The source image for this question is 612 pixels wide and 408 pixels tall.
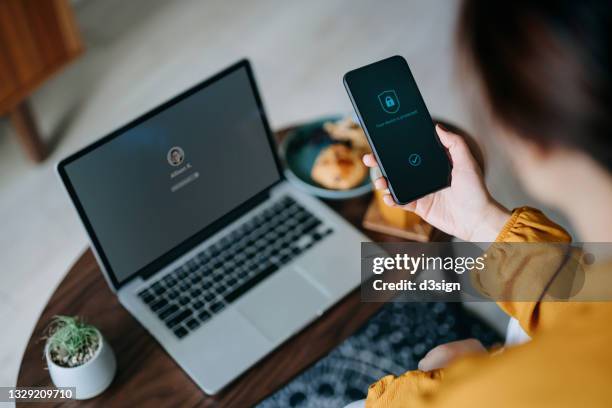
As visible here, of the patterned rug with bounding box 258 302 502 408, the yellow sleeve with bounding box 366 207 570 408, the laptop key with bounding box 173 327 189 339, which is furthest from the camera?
the patterned rug with bounding box 258 302 502 408

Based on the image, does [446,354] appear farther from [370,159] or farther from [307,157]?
[307,157]

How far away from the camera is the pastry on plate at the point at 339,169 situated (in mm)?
1288

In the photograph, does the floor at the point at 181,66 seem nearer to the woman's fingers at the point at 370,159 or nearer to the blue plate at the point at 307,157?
the blue plate at the point at 307,157

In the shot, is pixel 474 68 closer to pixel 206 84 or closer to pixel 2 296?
pixel 206 84

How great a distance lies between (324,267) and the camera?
1188mm

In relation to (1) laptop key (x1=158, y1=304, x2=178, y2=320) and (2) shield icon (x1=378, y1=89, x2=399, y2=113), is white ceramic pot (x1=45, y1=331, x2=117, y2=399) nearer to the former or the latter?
(1) laptop key (x1=158, y1=304, x2=178, y2=320)

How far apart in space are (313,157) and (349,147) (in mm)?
75

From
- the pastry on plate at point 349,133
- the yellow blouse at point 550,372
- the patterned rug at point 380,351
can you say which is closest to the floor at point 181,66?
the patterned rug at point 380,351

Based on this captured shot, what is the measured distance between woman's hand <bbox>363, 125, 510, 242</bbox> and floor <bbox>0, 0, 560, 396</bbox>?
0.85 meters

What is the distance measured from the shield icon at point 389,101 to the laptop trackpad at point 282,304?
32cm

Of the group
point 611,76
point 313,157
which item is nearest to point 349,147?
point 313,157

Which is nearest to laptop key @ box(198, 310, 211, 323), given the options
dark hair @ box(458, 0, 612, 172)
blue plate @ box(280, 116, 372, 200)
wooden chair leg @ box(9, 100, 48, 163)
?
blue plate @ box(280, 116, 372, 200)

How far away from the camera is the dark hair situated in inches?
22.2

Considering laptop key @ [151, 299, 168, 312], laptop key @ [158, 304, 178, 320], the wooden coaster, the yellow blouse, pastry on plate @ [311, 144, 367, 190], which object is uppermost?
the yellow blouse
